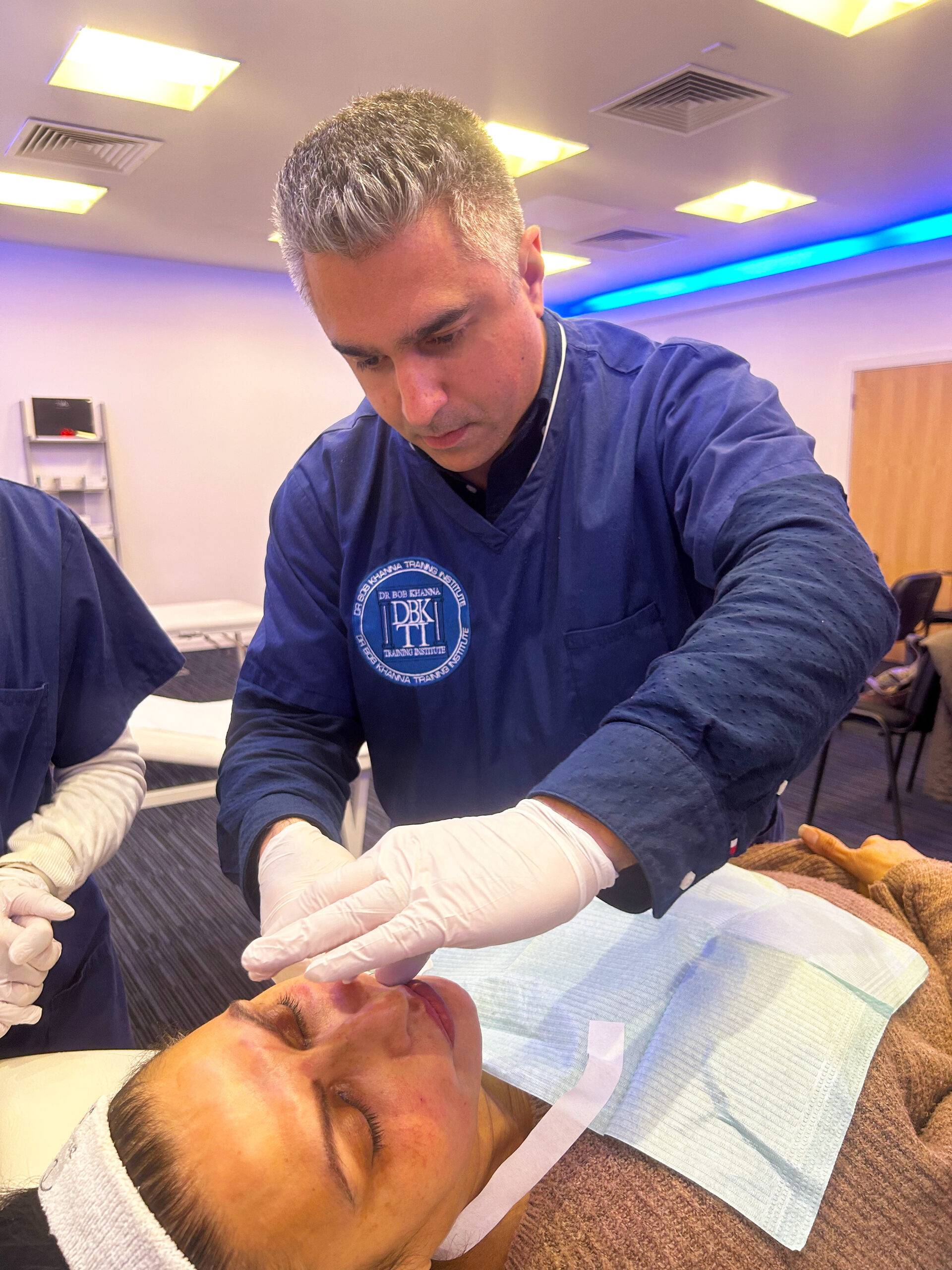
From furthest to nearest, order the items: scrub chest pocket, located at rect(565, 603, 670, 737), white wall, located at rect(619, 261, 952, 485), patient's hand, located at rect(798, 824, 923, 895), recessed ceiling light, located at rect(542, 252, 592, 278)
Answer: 1. recessed ceiling light, located at rect(542, 252, 592, 278)
2. white wall, located at rect(619, 261, 952, 485)
3. patient's hand, located at rect(798, 824, 923, 895)
4. scrub chest pocket, located at rect(565, 603, 670, 737)

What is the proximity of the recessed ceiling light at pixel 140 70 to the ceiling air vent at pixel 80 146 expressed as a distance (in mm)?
462

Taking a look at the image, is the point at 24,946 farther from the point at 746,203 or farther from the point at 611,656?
the point at 746,203

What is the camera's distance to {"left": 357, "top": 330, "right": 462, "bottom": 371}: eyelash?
3.17 ft

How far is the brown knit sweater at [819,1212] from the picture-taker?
0.85m

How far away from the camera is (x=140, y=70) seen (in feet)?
11.3

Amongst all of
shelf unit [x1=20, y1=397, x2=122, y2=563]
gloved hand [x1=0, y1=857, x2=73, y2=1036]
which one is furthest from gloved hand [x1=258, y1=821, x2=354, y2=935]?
shelf unit [x1=20, y1=397, x2=122, y2=563]

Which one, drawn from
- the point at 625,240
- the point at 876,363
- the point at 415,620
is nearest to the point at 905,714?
the point at 415,620

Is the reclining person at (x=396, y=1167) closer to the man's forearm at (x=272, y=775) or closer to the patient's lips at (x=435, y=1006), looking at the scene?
the patient's lips at (x=435, y=1006)

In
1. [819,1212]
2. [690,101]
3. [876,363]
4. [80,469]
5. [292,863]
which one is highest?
[690,101]

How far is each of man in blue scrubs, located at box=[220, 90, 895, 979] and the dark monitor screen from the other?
580 cm

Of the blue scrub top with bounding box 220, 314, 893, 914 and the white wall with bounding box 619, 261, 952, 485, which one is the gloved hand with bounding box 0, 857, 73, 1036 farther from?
the white wall with bounding box 619, 261, 952, 485

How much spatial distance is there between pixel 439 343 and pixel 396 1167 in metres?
0.84

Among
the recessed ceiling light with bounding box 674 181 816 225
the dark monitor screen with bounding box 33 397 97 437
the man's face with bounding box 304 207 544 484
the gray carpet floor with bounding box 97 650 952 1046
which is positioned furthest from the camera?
the dark monitor screen with bounding box 33 397 97 437

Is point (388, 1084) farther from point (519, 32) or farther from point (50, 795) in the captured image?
point (519, 32)
